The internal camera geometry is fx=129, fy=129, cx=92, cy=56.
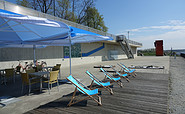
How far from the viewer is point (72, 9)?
1106 inches

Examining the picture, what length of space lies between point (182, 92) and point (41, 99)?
4.86 metres

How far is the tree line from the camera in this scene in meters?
23.5

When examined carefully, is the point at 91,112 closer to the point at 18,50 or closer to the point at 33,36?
the point at 33,36

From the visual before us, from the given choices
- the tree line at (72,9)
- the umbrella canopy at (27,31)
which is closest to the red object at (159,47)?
the tree line at (72,9)

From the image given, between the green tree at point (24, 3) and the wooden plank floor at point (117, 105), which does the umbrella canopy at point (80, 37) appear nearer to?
the wooden plank floor at point (117, 105)

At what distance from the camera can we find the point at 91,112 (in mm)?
3070

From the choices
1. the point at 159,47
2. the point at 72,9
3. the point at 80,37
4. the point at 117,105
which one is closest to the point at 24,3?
the point at 72,9

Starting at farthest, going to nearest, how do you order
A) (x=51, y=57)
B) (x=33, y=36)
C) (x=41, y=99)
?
1. (x=51, y=57)
2. (x=33, y=36)
3. (x=41, y=99)

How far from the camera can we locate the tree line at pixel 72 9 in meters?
23.5

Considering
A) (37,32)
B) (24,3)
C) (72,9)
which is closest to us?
(37,32)

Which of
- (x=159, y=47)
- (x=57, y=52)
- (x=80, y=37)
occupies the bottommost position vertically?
(x=57, y=52)

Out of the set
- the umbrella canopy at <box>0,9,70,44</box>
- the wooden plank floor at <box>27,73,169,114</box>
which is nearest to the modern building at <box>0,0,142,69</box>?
the umbrella canopy at <box>0,9,70,44</box>

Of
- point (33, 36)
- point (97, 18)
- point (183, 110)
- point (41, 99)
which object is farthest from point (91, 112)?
point (97, 18)

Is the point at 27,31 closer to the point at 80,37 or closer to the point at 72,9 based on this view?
the point at 80,37
